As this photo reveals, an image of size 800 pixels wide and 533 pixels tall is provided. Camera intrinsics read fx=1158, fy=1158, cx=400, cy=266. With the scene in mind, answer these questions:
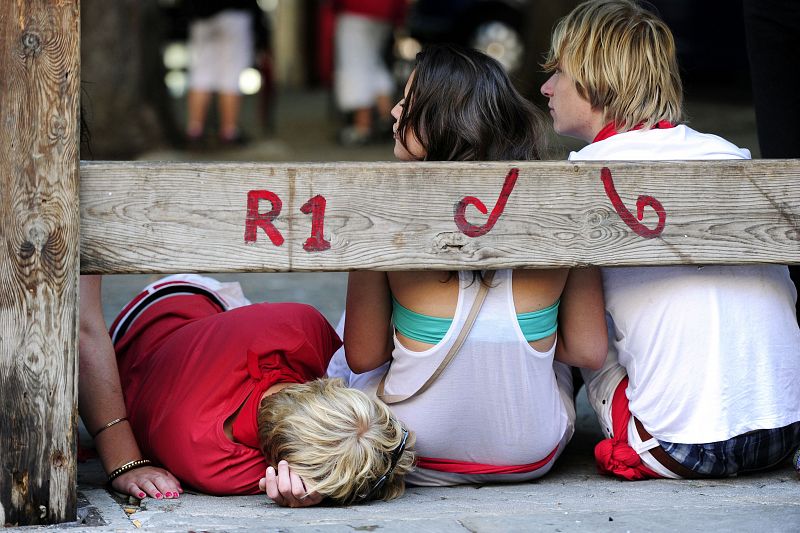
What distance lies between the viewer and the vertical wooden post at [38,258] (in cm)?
236

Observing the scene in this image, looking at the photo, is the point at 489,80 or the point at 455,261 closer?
the point at 455,261

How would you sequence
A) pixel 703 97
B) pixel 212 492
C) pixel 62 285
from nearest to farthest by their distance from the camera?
pixel 62 285, pixel 212 492, pixel 703 97

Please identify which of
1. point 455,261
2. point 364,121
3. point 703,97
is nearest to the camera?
point 455,261

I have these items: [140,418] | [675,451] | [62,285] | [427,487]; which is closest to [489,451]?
[427,487]

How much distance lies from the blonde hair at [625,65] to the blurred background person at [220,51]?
569 centimetres

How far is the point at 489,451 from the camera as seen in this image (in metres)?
2.90

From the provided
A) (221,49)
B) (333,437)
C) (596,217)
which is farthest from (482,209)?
(221,49)

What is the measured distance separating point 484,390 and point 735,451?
676 mm

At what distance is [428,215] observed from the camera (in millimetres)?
2580

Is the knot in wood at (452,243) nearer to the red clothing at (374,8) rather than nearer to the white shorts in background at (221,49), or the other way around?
the white shorts in background at (221,49)

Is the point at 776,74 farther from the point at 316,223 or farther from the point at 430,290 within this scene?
the point at 316,223

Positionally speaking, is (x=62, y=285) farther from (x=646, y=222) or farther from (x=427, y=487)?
(x=646, y=222)

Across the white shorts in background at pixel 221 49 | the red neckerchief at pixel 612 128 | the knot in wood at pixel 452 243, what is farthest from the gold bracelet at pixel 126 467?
the white shorts in background at pixel 221 49

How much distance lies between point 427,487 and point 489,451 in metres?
0.20
